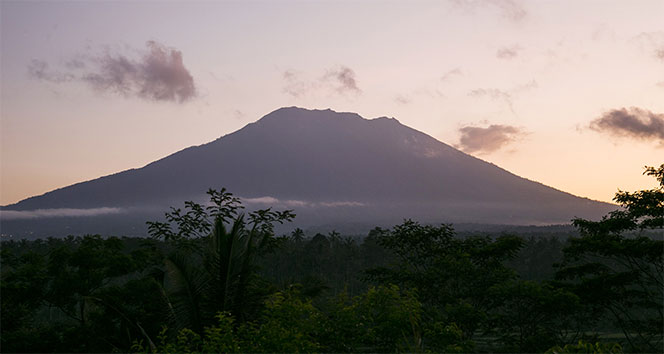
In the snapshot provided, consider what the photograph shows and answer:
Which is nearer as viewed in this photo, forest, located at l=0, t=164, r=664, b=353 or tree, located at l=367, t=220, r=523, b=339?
forest, located at l=0, t=164, r=664, b=353

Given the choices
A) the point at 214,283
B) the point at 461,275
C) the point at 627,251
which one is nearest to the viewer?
the point at 214,283

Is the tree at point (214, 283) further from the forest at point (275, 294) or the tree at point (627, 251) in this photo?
the tree at point (627, 251)

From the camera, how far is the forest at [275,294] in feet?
21.8

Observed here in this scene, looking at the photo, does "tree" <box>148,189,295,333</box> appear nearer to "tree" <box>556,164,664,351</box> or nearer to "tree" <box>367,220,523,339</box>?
"tree" <box>367,220,523,339</box>

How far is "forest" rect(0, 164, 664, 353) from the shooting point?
21.8ft

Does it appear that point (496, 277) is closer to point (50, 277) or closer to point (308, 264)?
point (50, 277)

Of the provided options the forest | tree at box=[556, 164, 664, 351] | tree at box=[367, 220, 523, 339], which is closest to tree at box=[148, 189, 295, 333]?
the forest

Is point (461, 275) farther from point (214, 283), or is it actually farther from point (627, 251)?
point (214, 283)

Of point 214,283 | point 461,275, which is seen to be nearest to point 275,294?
point 214,283

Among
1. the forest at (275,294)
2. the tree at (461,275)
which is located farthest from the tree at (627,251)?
the tree at (461,275)

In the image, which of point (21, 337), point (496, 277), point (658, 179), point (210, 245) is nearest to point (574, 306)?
point (496, 277)

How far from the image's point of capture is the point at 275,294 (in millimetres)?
6480

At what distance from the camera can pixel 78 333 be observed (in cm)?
1240

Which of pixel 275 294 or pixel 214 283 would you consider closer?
pixel 275 294
